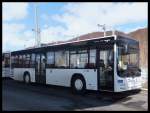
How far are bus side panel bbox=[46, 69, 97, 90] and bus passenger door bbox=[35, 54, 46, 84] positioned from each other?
629 mm

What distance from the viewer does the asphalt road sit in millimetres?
13211

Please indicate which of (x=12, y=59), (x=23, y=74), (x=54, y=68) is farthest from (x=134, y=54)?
(x=12, y=59)

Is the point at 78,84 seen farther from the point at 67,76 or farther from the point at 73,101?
the point at 73,101

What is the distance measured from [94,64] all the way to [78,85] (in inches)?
63.9

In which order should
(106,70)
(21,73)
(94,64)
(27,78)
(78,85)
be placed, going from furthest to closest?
1. (21,73)
2. (27,78)
3. (78,85)
4. (94,64)
5. (106,70)

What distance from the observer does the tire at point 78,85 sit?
17.4 m

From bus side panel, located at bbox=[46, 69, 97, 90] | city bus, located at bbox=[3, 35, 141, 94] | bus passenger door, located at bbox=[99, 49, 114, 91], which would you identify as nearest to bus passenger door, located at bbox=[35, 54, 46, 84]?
Answer: city bus, located at bbox=[3, 35, 141, 94]

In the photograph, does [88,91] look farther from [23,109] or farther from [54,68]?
[23,109]

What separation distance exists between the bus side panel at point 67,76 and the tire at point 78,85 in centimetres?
27

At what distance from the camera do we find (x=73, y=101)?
1498 cm

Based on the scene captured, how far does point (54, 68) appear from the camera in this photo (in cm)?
1967

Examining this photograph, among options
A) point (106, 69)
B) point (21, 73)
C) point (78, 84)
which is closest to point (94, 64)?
point (106, 69)

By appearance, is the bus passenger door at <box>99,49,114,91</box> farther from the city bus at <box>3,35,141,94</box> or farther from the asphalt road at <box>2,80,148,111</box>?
the asphalt road at <box>2,80,148,111</box>

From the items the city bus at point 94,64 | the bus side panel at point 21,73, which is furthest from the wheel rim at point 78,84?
the bus side panel at point 21,73
